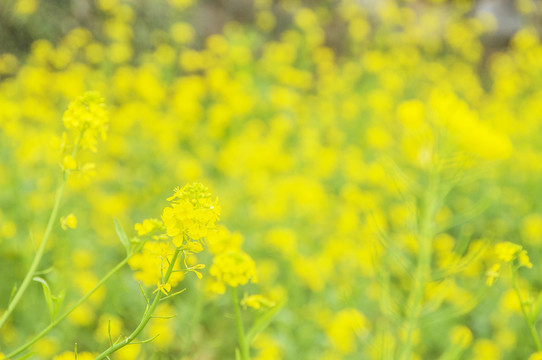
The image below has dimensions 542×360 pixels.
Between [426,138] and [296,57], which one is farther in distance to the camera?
[296,57]

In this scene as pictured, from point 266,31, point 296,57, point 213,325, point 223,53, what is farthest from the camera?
point 266,31

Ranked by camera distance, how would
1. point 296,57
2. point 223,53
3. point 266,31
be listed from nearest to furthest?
point 223,53
point 296,57
point 266,31

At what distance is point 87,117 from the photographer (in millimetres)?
895

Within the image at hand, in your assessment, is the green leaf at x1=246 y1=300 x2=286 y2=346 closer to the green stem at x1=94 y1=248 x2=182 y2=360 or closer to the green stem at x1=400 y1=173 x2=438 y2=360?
the green stem at x1=94 y1=248 x2=182 y2=360

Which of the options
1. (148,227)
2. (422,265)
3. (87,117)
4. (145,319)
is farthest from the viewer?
(422,265)

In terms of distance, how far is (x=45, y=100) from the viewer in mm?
4227

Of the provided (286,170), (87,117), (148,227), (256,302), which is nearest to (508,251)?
(256,302)

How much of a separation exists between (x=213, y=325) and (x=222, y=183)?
1.18 m

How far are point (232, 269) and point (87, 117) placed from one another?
33cm

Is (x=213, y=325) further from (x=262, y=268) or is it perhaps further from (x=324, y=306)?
(x=324, y=306)

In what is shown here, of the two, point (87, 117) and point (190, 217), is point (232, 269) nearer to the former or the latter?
point (190, 217)

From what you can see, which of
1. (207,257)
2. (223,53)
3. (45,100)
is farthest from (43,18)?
(207,257)

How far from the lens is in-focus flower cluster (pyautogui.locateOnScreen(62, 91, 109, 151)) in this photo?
2.93 ft

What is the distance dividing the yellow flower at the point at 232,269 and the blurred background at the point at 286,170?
0.86 ft
